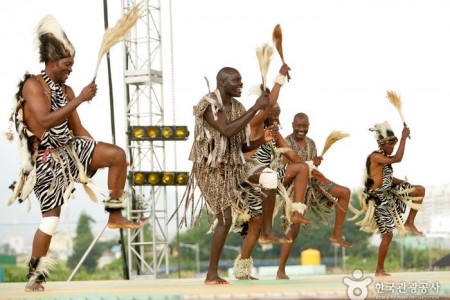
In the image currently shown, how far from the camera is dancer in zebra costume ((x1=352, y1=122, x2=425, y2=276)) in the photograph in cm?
997

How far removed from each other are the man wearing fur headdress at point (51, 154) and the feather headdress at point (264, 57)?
4.05 ft

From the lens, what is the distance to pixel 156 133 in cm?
1412

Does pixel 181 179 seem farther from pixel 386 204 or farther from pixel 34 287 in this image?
pixel 34 287

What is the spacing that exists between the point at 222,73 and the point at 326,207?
261 cm

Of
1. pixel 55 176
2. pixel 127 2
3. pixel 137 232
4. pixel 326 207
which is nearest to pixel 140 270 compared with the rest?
pixel 137 232

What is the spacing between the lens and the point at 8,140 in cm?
753

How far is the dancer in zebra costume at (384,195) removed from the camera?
32.7ft

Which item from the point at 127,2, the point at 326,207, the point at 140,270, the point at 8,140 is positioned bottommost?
the point at 140,270

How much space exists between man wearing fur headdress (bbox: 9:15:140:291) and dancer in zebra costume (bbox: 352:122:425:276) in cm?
326

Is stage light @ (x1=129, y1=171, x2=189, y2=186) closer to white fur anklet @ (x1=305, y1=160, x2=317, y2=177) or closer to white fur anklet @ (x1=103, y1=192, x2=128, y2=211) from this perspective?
white fur anklet @ (x1=305, y1=160, x2=317, y2=177)

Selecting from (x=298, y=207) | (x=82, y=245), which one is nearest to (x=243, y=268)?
(x=298, y=207)

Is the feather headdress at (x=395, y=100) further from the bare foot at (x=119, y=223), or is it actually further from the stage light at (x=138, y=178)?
the stage light at (x=138, y=178)

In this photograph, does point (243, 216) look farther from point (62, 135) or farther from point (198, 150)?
point (62, 135)

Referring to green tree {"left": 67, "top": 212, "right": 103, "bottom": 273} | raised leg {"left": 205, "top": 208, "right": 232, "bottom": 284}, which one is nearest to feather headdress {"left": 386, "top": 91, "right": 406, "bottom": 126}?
raised leg {"left": 205, "top": 208, "right": 232, "bottom": 284}
